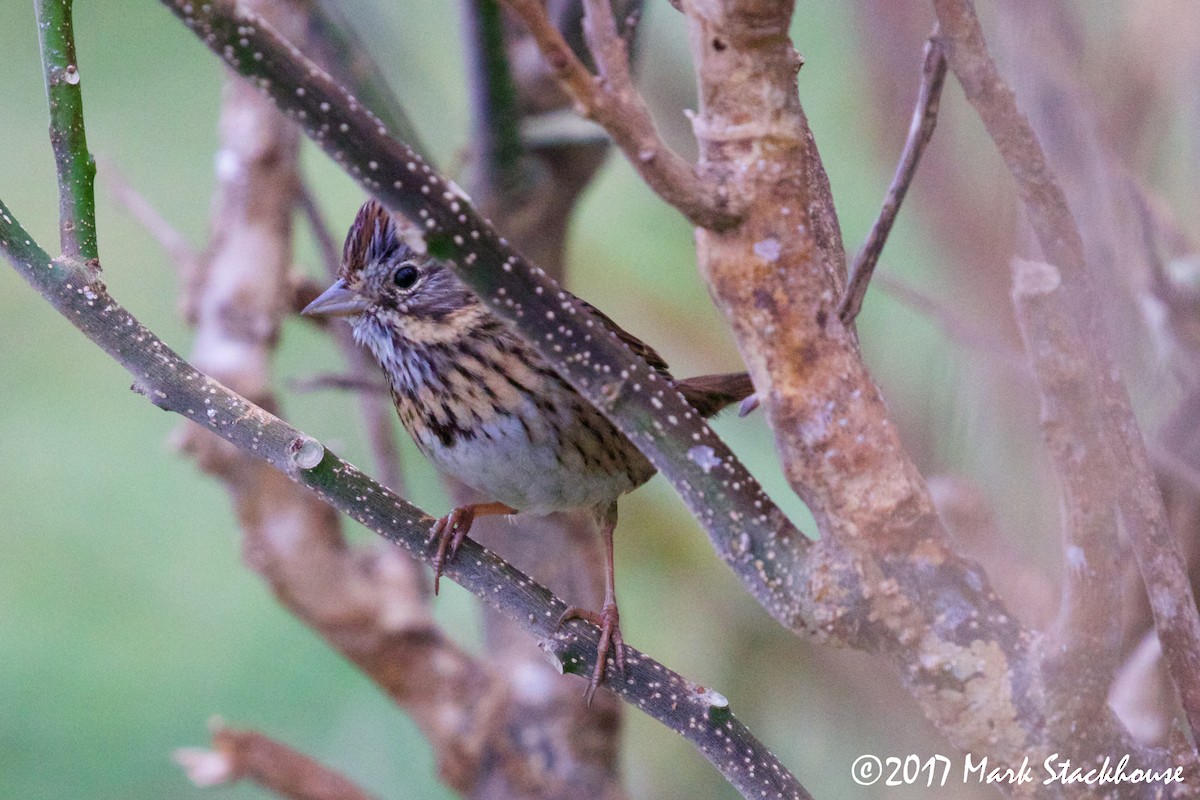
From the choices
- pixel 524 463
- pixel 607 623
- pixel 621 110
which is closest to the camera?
pixel 621 110

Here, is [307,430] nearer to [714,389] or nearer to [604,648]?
[714,389]

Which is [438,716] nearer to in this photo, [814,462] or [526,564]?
[526,564]

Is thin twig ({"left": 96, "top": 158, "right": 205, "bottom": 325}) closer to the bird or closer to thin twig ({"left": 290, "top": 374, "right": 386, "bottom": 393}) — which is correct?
thin twig ({"left": 290, "top": 374, "right": 386, "bottom": 393})

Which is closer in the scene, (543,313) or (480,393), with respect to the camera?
(543,313)

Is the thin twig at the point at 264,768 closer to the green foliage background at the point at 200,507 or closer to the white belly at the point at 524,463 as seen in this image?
the white belly at the point at 524,463

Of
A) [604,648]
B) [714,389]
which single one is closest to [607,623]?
[604,648]

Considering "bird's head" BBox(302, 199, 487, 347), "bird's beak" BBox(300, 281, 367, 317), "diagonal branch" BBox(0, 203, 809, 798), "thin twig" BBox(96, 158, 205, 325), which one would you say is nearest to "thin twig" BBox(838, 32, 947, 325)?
"diagonal branch" BBox(0, 203, 809, 798)

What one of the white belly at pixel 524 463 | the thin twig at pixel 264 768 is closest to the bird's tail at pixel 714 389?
the white belly at pixel 524 463
